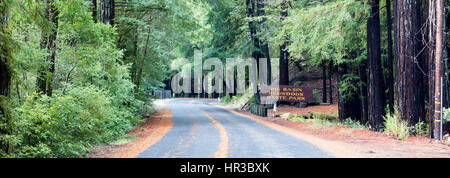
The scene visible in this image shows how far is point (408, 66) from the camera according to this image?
495 inches

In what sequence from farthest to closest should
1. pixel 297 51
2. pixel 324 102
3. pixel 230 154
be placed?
pixel 324 102, pixel 297 51, pixel 230 154

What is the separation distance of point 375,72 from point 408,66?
2635mm

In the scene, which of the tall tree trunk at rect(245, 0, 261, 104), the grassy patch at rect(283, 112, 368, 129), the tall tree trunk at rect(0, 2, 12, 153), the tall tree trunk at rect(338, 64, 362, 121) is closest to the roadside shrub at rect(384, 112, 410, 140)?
the grassy patch at rect(283, 112, 368, 129)

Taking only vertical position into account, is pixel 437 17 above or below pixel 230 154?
above

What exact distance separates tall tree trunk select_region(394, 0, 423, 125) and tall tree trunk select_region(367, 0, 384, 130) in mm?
2250

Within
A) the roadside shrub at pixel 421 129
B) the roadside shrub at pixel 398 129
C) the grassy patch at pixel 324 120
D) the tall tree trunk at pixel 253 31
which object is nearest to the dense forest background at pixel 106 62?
the roadside shrub at pixel 421 129

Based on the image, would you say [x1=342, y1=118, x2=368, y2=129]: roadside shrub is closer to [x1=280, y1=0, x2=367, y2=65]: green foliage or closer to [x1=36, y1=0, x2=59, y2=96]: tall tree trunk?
[x1=280, y1=0, x2=367, y2=65]: green foliage

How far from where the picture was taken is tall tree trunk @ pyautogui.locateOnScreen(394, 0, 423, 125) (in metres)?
12.4

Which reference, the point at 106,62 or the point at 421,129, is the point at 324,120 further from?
the point at 106,62

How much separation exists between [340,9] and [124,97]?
9.85 m

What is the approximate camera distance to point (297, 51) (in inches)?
715

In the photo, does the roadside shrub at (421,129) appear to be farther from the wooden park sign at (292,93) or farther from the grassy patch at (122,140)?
the wooden park sign at (292,93)
